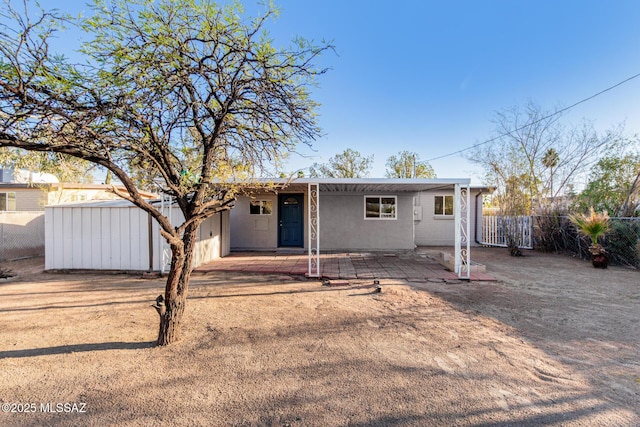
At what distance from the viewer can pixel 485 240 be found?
518 inches

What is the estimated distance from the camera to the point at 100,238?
746cm

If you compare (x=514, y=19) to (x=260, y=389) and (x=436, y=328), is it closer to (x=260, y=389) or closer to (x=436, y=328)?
(x=436, y=328)

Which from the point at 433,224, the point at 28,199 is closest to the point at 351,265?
the point at 433,224

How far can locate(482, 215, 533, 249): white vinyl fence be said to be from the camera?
37.0ft

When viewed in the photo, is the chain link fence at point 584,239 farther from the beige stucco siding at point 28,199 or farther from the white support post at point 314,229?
the beige stucco siding at point 28,199

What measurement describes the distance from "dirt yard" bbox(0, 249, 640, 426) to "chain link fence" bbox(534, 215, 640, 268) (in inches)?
169

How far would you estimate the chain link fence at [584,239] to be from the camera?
828 cm

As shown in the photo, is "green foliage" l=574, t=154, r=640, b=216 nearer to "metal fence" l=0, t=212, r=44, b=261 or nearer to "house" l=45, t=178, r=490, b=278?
"house" l=45, t=178, r=490, b=278

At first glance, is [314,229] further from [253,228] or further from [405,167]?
[405,167]

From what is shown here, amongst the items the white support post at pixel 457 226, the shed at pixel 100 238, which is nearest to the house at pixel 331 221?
the white support post at pixel 457 226

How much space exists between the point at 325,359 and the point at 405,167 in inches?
971

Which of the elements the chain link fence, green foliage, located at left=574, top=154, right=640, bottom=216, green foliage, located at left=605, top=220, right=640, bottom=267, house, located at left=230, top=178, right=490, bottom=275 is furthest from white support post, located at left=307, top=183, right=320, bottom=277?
green foliage, located at left=574, top=154, right=640, bottom=216

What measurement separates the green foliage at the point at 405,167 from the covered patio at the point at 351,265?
16501 mm

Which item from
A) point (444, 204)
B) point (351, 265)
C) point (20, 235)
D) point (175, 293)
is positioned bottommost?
point (351, 265)
